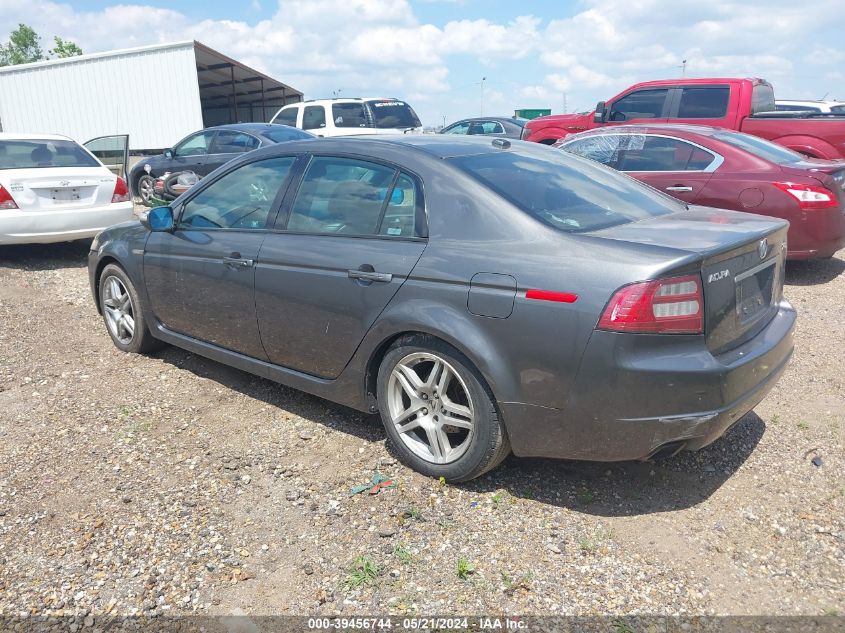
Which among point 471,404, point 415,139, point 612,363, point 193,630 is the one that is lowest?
point 193,630

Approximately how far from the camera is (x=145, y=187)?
1338cm

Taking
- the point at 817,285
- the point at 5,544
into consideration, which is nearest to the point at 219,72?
the point at 817,285

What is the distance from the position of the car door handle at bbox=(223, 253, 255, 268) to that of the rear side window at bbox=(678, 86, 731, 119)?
326 inches

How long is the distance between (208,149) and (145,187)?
6.56ft

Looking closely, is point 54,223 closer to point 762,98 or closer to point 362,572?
point 362,572

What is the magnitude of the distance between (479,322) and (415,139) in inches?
53.3

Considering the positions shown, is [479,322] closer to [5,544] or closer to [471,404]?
[471,404]

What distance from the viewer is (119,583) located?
2.63 meters

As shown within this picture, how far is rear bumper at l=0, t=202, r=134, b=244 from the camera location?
25.4ft

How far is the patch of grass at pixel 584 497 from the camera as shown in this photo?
3.10 m

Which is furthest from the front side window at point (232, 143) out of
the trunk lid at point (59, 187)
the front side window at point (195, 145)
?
the trunk lid at point (59, 187)

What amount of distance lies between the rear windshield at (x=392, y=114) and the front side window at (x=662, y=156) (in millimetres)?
8299

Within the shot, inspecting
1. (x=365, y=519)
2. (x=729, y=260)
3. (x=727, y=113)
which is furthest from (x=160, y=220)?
Result: (x=727, y=113)

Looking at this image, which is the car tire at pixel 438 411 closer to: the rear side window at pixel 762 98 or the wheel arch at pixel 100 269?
the wheel arch at pixel 100 269
